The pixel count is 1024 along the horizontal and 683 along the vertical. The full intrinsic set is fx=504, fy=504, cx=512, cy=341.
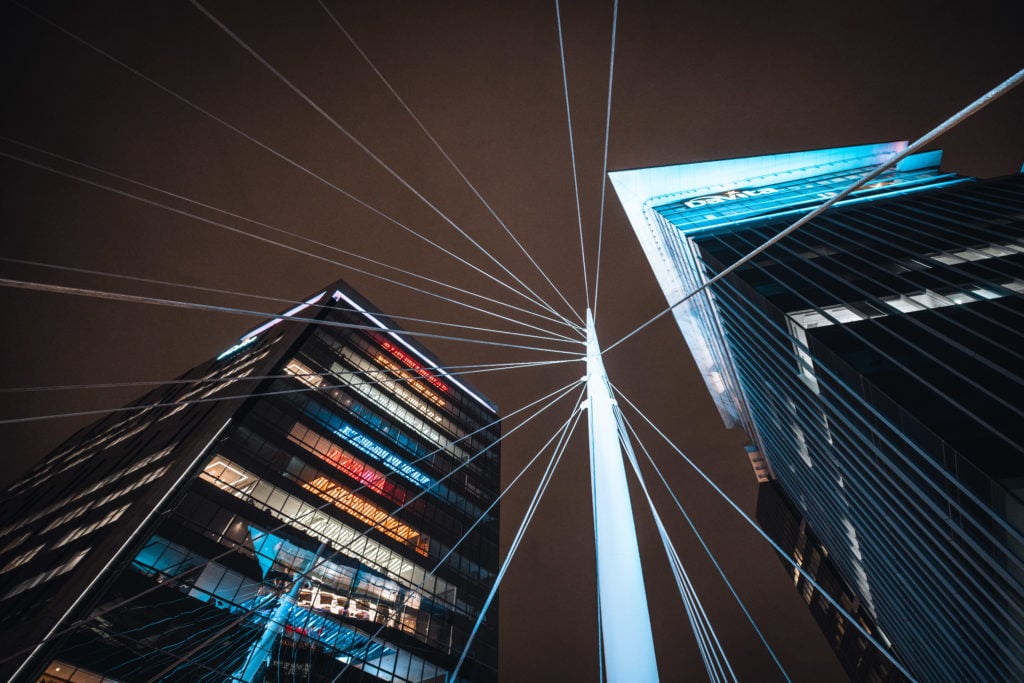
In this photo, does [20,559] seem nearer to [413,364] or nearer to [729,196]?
[413,364]

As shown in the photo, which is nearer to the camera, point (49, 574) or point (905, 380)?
point (905, 380)

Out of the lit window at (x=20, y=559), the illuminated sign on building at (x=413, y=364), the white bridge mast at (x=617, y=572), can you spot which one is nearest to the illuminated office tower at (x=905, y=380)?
the white bridge mast at (x=617, y=572)

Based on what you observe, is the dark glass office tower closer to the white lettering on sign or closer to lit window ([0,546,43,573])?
lit window ([0,546,43,573])

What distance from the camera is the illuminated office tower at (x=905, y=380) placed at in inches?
521

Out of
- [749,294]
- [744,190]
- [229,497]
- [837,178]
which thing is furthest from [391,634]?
[837,178]

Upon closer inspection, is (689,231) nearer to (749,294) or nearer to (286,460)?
(749,294)

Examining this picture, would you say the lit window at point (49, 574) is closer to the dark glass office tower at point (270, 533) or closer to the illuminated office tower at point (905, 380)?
the dark glass office tower at point (270, 533)

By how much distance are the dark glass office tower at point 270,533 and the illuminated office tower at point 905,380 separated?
1636 centimetres

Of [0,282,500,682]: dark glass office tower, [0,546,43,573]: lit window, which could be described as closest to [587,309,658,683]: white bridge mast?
[0,282,500,682]: dark glass office tower

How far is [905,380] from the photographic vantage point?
15.3m

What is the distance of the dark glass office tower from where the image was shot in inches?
794

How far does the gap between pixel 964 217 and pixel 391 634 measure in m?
36.1

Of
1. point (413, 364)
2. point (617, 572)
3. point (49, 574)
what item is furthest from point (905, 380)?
point (413, 364)

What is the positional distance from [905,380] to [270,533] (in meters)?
28.4
